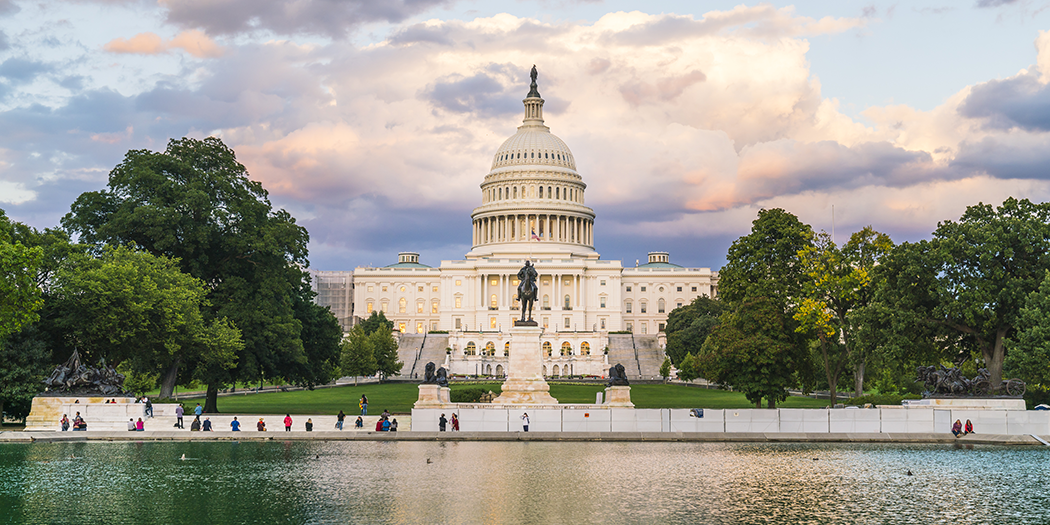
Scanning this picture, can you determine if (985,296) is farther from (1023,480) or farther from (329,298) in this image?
A: (329,298)

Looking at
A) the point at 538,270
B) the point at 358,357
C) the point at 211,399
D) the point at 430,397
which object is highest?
the point at 538,270

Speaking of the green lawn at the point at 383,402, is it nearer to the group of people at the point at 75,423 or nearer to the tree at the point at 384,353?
the group of people at the point at 75,423

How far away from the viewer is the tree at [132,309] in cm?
3850

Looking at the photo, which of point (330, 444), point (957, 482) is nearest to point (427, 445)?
point (330, 444)

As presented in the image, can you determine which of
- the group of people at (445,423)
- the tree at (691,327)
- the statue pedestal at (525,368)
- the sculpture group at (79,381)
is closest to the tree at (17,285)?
the sculpture group at (79,381)

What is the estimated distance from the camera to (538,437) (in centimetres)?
3281

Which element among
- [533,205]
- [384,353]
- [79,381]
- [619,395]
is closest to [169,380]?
[79,381]

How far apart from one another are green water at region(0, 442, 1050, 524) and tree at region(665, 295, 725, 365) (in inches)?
2160

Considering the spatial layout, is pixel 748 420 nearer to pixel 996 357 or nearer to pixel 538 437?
pixel 538 437

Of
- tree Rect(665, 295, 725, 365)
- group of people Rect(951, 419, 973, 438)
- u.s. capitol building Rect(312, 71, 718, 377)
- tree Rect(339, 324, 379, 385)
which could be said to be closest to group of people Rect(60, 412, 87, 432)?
group of people Rect(951, 419, 973, 438)

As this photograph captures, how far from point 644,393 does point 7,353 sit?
42.8 metres

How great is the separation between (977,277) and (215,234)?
117 feet

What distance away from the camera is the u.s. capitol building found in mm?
150250

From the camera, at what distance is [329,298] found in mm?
161750
